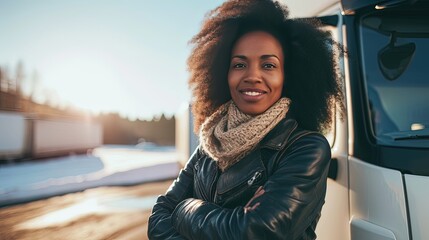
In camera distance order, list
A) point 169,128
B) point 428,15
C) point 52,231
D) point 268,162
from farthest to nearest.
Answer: point 169,128, point 52,231, point 428,15, point 268,162

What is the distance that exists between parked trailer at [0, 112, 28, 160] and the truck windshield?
808 inches

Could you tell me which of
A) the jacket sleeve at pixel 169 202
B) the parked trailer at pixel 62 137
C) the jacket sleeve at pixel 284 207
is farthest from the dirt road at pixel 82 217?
the parked trailer at pixel 62 137

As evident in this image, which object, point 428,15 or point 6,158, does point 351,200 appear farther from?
point 6,158

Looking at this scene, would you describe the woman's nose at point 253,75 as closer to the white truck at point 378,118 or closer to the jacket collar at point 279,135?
the jacket collar at point 279,135

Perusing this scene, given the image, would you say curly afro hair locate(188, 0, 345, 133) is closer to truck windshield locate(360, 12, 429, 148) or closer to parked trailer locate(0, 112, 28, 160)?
truck windshield locate(360, 12, 429, 148)

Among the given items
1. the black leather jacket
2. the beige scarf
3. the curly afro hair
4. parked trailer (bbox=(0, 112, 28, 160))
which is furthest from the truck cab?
parked trailer (bbox=(0, 112, 28, 160))

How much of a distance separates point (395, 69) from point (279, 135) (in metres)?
0.81

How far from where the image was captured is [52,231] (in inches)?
251

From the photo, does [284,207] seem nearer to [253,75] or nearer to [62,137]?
[253,75]

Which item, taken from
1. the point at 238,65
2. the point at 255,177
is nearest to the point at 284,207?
the point at 255,177

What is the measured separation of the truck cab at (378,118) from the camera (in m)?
1.58

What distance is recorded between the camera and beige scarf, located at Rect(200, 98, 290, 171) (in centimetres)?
154

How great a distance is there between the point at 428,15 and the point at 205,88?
1252mm

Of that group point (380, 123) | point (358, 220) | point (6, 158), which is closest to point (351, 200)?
point (358, 220)
